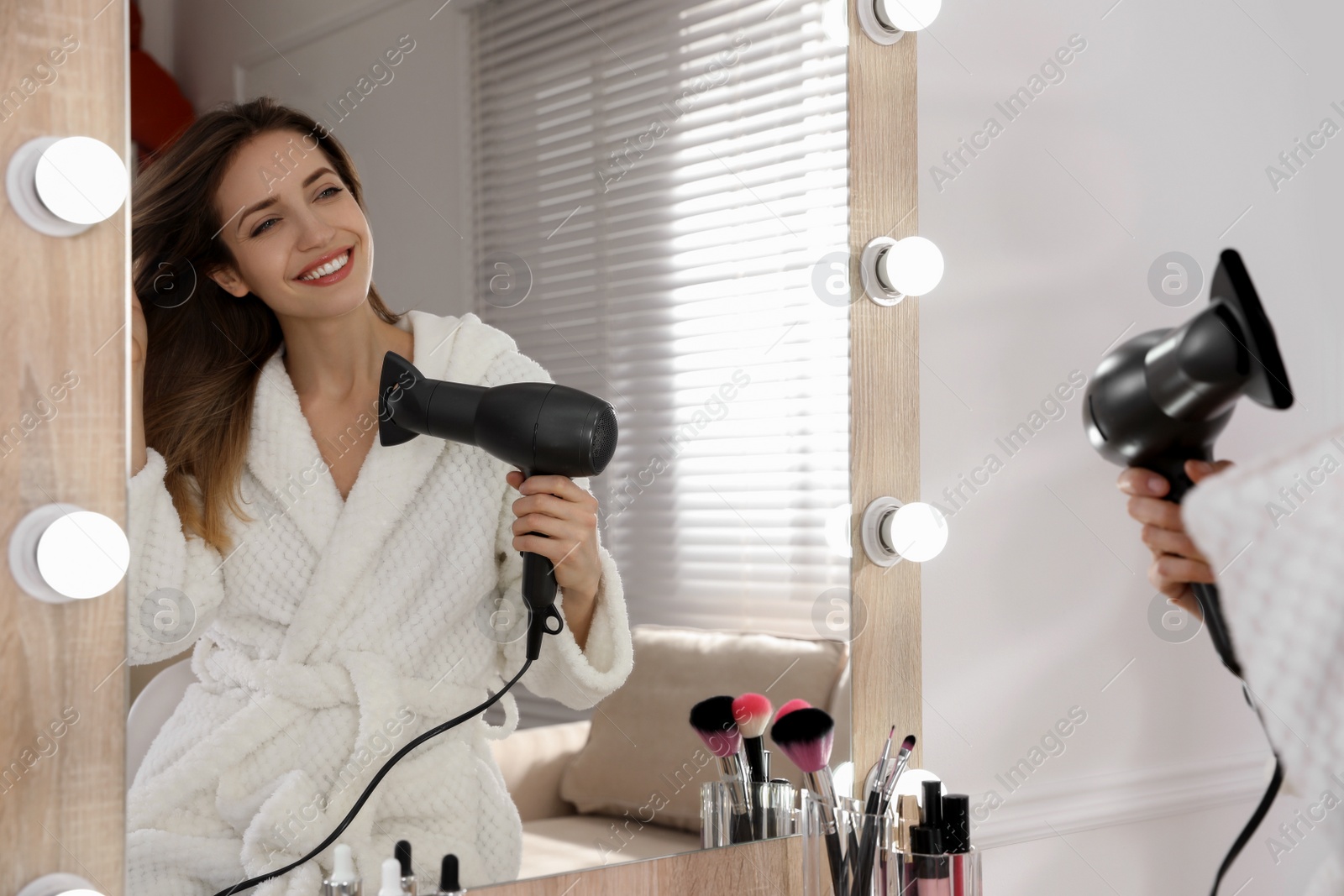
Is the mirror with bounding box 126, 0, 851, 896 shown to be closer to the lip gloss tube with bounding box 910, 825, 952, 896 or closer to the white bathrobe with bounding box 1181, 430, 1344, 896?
the lip gloss tube with bounding box 910, 825, 952, 896

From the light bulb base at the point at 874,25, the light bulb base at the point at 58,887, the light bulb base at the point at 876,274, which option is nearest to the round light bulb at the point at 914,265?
the light bulb base at the point at 876,274

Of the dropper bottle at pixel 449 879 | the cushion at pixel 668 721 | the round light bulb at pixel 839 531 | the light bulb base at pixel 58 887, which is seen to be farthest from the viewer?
the round light bulb at pixel 839 531

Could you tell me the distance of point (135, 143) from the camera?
0.72 m

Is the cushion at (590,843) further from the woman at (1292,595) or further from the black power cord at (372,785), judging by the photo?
the woman at (1292,595)

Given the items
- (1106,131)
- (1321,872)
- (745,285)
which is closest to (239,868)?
(745,285)

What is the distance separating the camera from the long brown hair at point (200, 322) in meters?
0.73

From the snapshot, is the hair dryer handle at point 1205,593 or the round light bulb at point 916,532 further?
the round light bulb at point 916,532

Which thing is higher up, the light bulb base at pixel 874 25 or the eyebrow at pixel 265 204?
the light bulb base at pixel 874 25

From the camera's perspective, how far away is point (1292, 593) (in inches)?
27.8

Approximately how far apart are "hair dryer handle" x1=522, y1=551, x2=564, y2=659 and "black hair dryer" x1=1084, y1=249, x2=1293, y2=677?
42 cm

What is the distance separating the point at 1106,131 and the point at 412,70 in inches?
32.5

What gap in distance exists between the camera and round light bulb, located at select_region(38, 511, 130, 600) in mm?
674

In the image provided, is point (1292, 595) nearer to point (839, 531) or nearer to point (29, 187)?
point (839, 531)

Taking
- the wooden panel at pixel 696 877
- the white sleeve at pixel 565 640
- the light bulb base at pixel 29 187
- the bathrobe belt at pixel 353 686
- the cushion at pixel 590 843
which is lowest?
the wooden panel at pixel 696 877
